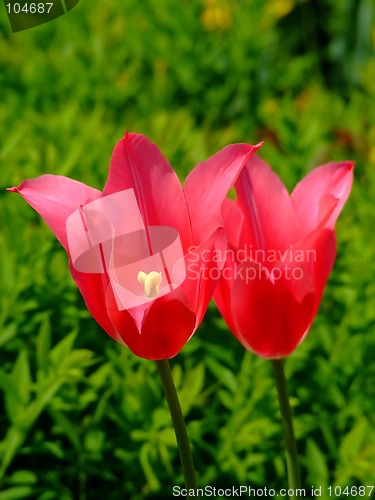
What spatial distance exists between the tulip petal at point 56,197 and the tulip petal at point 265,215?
0.15m

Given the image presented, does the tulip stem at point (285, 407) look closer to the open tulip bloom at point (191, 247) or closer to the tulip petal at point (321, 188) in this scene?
the open tulip bloom at point (191, 247)

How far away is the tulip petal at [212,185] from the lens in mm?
729

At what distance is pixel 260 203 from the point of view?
0.87 meters

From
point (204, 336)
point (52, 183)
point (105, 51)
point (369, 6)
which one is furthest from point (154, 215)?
point (369, 6)

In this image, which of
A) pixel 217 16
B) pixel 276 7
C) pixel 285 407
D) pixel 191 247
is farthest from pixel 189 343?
pixel 276 7

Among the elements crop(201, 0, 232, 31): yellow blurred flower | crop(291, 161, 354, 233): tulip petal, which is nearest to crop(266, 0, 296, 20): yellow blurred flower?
crop(201, 0, 232, 31): yellow blurred flower

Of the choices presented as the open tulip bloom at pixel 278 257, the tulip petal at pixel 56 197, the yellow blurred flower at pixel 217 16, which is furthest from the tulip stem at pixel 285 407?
the yellow blurred flower at pixel 217 16

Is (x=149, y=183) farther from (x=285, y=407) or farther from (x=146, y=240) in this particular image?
(x=285, y=407)

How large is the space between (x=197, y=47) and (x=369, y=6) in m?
0.72

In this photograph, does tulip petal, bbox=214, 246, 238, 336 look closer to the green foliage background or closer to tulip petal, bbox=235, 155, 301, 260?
tulip petal, bbox=235, 155, 301, 260

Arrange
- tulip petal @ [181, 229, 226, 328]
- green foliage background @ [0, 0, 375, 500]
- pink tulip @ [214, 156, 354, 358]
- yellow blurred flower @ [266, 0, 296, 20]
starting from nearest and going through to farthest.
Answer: tulip petal @ [181, 229, 226, 328]
pink tulip @ [214, 156, 354, 358]
green foliage background @ [0, 0, 375, 500]
yellow blurred flower @ [266, 0, 296, 20]

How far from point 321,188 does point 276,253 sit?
77mm

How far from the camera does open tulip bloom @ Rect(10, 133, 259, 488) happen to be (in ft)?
2.38

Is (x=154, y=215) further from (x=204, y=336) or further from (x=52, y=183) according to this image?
(x=204, y=336)
